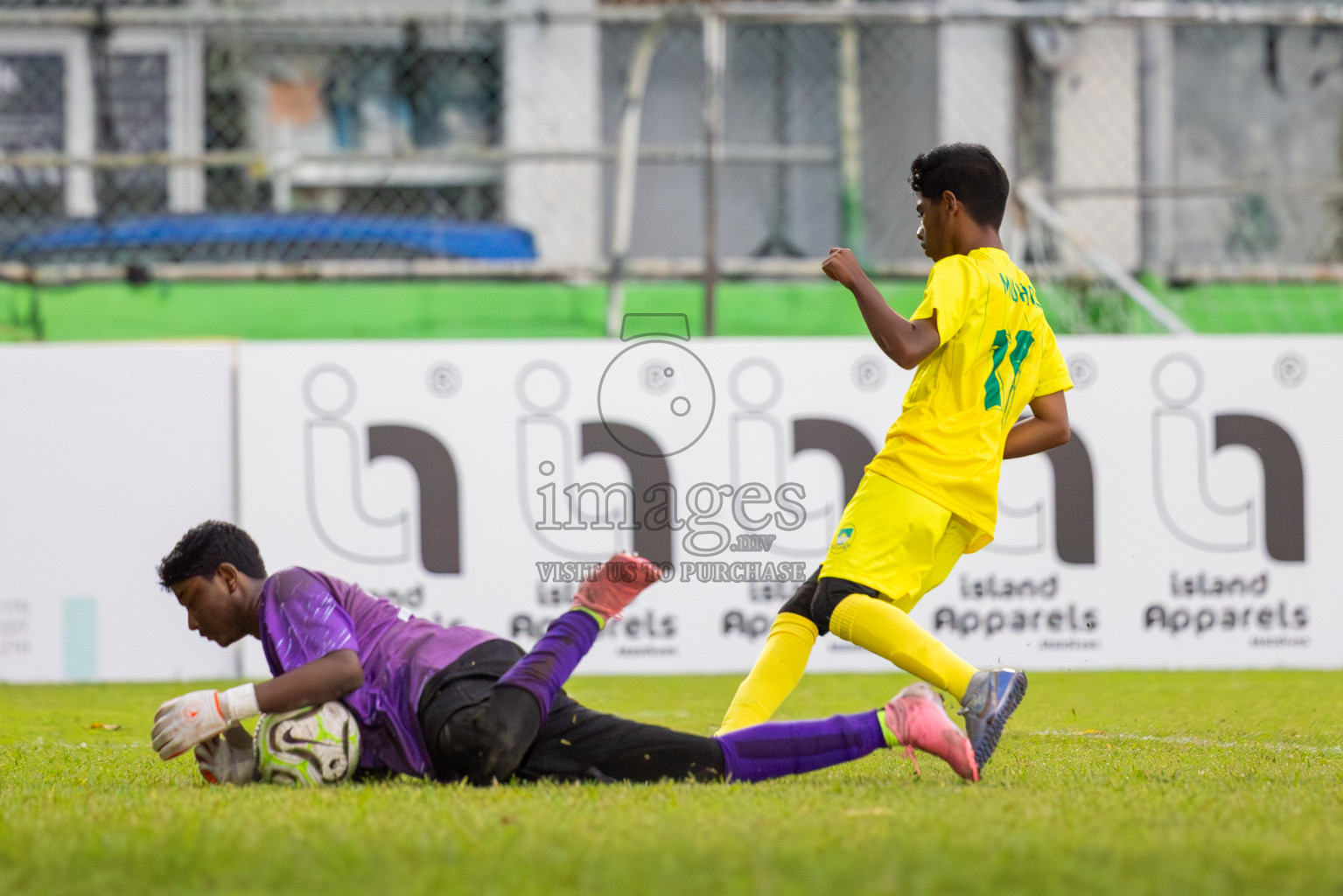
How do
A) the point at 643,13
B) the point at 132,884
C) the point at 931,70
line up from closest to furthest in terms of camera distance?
the point at 132,884
the point at 643,13
the point at 931,70

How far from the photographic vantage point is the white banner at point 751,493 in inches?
280

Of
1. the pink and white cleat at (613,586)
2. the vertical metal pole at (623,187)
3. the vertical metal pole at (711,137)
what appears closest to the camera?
the pink and white cleat at (613,586)

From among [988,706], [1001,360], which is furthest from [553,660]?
[1001,360]

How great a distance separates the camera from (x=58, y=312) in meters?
7.91

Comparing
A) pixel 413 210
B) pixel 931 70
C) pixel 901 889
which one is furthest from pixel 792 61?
pixel 901 889

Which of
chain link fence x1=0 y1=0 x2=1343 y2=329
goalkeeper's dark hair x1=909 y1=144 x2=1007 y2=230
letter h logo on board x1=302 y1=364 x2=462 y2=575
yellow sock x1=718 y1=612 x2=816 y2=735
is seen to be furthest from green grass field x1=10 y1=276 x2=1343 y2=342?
yellow sock x1=718 y1=612 x2=816 y2=735

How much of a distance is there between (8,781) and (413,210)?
711cm

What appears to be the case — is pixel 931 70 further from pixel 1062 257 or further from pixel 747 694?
pixel 747 694

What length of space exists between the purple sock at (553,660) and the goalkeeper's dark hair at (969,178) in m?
1.40

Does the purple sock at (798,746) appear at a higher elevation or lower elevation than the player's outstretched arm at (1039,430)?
lower

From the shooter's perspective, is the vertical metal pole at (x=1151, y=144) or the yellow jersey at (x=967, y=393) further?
the vertical metal pole at (x=1151, y=144)

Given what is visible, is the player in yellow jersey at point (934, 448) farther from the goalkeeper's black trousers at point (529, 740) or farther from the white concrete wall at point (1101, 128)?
the white concrete wall at point (1101, 128)

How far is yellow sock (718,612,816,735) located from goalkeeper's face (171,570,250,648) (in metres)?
1.22

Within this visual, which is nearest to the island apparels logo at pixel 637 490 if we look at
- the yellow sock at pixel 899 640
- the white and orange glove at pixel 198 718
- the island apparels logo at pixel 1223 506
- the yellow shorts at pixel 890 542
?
the island apparels logo at pixel 1223 506
